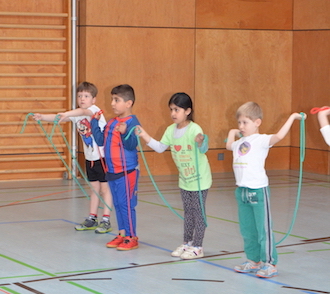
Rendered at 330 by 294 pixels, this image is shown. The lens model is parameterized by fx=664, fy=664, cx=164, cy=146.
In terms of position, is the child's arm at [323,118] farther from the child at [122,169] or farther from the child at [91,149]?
the child at [91,149]

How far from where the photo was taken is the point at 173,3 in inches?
379

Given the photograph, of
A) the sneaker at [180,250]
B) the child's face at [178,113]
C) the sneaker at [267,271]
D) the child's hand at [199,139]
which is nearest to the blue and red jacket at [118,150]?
the child's face at [178,113]

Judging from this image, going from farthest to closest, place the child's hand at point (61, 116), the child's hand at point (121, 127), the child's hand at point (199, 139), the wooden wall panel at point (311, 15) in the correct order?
the wooden wall panel at point (311, 15) → the child's hand at point (61, 116) → the child's hand at point (121, 127) → the child's hand at point (199, 139)

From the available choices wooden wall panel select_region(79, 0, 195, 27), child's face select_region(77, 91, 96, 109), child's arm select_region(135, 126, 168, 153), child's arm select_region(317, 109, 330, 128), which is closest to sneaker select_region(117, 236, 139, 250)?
child's arm select_region(135, 126, 168, 153)

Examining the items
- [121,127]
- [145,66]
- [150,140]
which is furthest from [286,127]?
[145,66]

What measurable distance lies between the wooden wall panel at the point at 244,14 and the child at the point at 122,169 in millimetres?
5044

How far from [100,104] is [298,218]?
3.84m

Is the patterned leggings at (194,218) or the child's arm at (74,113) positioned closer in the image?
the patterned leggings at (194,218)

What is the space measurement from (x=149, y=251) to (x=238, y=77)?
5.70 m

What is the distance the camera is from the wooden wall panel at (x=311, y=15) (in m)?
9.89

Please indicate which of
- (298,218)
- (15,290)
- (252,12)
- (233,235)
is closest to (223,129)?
(252,12)

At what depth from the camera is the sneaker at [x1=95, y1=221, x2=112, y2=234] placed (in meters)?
Result: 5.68

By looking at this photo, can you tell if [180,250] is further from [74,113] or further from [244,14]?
[244,14]

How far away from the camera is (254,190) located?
4.25 m
